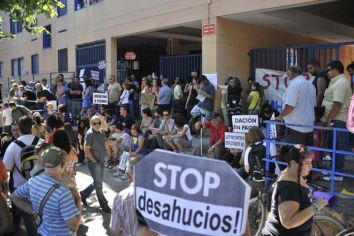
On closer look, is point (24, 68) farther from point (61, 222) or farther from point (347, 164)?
point (61, 222)

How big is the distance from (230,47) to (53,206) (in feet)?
31.7

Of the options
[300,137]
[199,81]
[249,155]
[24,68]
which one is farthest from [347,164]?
[24,68]

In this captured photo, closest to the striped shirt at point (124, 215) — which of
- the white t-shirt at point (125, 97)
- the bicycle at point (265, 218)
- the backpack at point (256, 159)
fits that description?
the bicycle at point (265, 218)

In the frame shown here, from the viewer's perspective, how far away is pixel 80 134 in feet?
37.2

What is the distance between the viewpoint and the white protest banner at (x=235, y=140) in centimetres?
748

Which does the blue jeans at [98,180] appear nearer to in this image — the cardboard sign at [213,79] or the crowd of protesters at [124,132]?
the crowd of protesters at [124,132]

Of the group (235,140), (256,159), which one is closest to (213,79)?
(235,140)

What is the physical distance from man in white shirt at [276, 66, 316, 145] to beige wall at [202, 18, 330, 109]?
5.23 m

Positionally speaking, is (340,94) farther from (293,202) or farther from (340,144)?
(293,202)

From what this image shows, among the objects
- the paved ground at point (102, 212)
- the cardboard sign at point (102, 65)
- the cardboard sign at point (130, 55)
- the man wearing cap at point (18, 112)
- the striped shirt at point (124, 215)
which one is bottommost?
the paved ground at point (102, 212)

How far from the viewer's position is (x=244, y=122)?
770 centimetres

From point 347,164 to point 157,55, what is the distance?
43.6 feet

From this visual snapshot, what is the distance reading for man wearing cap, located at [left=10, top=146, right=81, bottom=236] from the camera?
11.2 ft

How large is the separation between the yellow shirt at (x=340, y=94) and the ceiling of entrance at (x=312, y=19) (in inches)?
198
